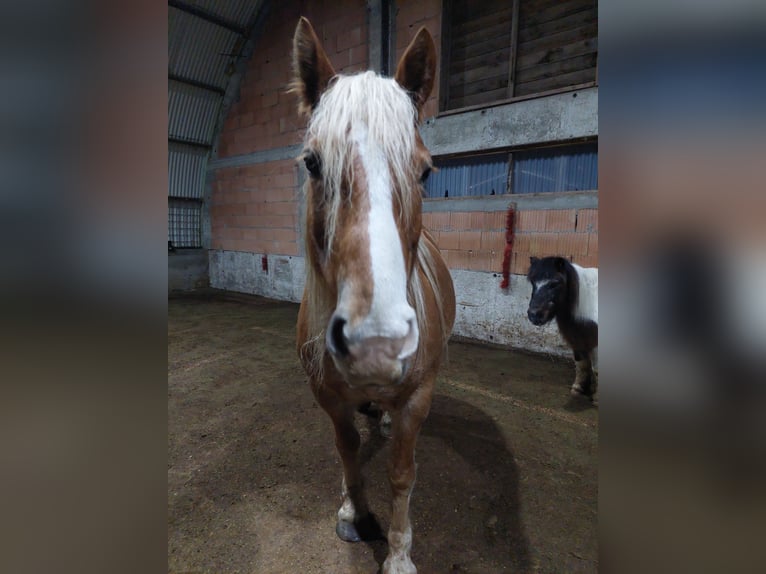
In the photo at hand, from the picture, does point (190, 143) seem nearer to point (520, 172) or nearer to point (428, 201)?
point (428, 201)

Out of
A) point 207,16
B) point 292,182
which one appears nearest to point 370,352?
point 292,182

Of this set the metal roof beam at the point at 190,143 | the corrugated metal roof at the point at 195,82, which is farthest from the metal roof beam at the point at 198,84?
the metal roof beam at the point at 190,143

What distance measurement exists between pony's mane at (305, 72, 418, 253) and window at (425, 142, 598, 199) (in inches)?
145

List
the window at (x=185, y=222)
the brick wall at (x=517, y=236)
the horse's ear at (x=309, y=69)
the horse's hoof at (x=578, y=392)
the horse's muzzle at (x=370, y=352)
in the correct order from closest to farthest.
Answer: the horse's muzzle at (x=370, y=352), the horse's ear at (x=309, y=69), the horse's hoof at (x=578, y=392), the brick wall at (x=517, y=236), the window at (x=185, y=222)

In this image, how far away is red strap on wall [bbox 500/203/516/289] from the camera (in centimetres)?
429

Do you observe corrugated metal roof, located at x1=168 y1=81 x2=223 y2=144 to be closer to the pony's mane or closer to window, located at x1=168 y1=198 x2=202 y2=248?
window, located at x1=168 y1=198 x2=202 y2=248

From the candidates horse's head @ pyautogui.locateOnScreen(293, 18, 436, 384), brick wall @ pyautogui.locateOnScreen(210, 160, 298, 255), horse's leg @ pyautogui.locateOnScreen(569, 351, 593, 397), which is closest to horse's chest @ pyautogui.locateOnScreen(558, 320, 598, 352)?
horse's leg @ pyautogui.locateOnScreen(569, 351, 593, 397)

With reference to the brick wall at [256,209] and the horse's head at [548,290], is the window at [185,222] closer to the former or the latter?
the brick wall at [256,209]

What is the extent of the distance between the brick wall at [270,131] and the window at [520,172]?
8.23ft

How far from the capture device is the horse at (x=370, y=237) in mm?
795

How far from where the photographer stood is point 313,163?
100cm

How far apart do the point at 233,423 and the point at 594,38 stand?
5271 mm

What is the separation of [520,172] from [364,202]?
13.3ft

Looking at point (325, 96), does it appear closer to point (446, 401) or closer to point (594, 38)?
point (446, 401)
